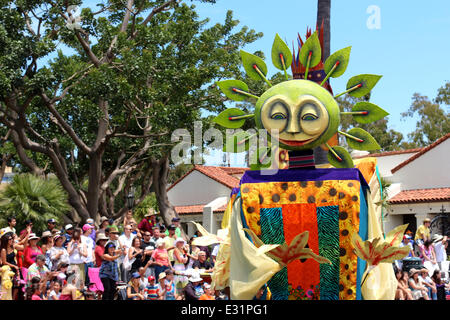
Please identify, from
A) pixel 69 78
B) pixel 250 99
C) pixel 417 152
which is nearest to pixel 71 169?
pixel 69 78

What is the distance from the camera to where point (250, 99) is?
6625 mm

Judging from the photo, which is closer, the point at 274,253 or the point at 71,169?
the point at 274,253

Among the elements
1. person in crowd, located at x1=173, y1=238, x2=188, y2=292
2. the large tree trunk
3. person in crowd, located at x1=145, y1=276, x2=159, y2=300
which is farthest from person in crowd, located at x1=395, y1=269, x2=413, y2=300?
the large tree trunk

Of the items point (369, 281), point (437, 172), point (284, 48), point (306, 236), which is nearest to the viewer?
point (306, 236)

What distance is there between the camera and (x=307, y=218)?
5773 millimetres

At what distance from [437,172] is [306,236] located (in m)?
17.1

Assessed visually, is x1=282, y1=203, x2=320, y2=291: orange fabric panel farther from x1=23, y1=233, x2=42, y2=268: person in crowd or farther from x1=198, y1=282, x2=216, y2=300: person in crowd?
x1=23, y1=233, x2=42, y2=268: person in crowd

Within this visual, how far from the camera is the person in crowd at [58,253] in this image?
989cm

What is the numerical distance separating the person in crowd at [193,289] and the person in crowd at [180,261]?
0.29 meters

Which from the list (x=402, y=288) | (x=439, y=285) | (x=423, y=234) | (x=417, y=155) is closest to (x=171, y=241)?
(x=402, y=288)

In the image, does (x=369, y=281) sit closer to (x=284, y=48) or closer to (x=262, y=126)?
(x=262, y=126)

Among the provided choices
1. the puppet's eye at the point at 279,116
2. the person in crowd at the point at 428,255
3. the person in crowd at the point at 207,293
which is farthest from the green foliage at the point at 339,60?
the person in crowd at the point at 428,255

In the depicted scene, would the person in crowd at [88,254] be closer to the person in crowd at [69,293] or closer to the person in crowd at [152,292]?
the person in crowd at [69,293]

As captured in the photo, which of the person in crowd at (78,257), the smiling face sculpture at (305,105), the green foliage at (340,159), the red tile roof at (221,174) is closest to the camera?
the smiling face sculpture at (305,105)
